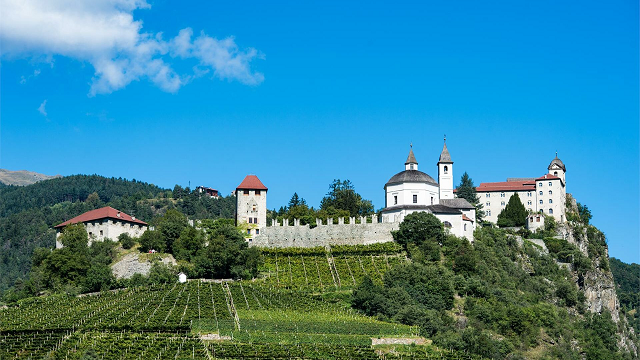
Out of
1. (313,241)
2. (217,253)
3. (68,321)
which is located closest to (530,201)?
(313,241)

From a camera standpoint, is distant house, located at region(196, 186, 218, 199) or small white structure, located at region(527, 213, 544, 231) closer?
small white structure, located at region(527, 213, 544, 231)

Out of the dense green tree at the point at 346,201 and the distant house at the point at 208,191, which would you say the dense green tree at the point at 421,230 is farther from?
the distant house at the point at 208,191

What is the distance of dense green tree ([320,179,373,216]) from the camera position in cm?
8444

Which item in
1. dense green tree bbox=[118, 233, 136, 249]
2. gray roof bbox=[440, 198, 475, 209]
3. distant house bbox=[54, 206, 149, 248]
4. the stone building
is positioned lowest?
dense green tree bbox=[118, 233, 136, 249]

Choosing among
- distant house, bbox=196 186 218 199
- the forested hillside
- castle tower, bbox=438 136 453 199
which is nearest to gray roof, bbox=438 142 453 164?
castle tower, bbox=438 136 453 199

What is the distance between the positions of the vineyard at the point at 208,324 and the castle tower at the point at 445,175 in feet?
56.3

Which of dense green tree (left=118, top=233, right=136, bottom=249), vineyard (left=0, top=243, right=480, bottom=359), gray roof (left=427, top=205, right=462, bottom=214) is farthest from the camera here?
gray roof (left=427, top=205, right=462, bottom=214)

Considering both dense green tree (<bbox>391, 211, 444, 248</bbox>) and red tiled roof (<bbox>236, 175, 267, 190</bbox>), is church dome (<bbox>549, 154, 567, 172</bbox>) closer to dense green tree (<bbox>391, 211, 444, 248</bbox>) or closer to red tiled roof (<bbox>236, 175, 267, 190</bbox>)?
dense green tree (<bbox>391, 211, 444, 248</bbox>)

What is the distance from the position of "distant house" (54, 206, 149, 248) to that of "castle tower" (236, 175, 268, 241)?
8.77 meters

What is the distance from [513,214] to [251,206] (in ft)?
93.3

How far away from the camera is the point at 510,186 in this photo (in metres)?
94.1

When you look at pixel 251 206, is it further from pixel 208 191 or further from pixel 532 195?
pixel 208 191

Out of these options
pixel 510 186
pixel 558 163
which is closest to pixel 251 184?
pixel 510 186

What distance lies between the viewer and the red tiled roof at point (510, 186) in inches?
3674
